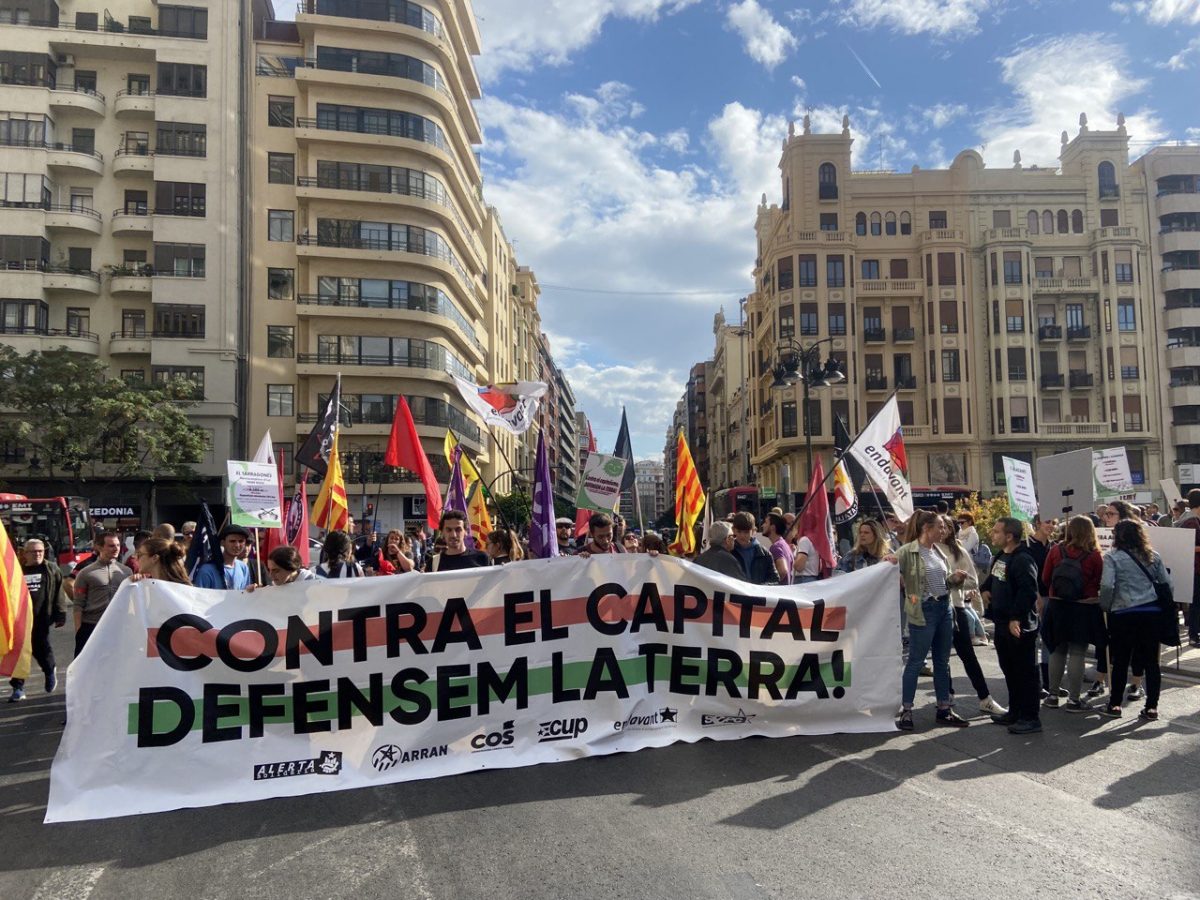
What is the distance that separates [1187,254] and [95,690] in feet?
219

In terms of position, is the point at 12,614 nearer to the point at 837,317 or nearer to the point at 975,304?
the point at 837,317

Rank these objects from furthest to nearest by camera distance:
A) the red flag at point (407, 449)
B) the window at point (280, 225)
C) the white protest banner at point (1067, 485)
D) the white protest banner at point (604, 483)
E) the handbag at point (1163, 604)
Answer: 1. the window at point (280, 225)
2. the red flag at point (407, 449)
3. the white protest banner at point (1067, 485)
4. the white protest banner at point (604, 483)
5. the handbag at point (1163, 604)

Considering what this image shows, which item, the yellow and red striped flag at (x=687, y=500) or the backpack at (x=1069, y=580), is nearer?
the backpack at (x=1069, y=580)

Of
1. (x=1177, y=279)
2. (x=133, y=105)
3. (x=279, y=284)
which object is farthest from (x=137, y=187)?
(x=1177, y=279)

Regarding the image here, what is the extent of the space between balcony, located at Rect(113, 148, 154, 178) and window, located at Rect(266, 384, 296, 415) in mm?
12250

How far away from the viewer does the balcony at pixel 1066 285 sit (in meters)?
54.0

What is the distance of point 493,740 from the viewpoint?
5.94 metres

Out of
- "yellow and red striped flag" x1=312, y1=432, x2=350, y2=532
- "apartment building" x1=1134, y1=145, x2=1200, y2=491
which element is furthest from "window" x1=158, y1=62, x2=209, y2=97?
"apartment building" x1=1134, y1=145, x2=1200, y2=491

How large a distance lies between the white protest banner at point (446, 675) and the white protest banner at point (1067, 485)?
724cm

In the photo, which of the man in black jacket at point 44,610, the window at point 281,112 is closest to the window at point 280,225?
the window at point 281,112

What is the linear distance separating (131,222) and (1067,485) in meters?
43.4

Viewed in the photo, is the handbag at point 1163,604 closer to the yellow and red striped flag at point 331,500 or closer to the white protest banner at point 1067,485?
the white protest banner at point 1067,485

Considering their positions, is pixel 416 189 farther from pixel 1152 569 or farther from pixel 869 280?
pixel 1152 569

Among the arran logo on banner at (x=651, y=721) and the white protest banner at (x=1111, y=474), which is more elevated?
the white protest banner at (x=1111, y=474)
